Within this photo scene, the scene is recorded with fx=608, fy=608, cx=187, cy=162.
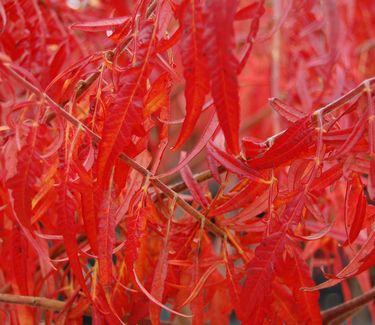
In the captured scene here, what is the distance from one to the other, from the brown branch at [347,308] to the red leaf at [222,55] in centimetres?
28

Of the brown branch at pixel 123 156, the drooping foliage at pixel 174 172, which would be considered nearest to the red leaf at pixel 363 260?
the drooping foliage at pixel 174 172

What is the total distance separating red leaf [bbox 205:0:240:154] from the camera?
0.29 metres

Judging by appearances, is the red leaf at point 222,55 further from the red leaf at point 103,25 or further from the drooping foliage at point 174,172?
the red leaf at point 103,25

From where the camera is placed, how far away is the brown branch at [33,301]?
Answer: 1.59ft

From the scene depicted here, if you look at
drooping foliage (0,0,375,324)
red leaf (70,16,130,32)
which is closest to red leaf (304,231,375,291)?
drooping foliage (0,0,375,324)

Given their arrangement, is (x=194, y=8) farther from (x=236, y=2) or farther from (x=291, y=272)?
(x=291, y=272)

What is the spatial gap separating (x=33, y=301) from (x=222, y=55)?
0.97ft

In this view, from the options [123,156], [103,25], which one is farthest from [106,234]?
[103,25]

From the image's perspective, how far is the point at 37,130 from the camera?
0.38 metres

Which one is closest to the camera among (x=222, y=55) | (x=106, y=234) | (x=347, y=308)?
(x=222, y=55)

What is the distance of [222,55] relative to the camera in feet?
0.96

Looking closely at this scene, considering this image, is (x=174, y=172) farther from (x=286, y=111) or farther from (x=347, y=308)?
(x=347, y=308)

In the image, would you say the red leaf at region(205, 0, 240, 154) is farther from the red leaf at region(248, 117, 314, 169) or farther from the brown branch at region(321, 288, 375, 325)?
the brown branch at region(321, 288, 375, 325)

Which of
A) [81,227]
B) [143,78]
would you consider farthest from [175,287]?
[143,78]
